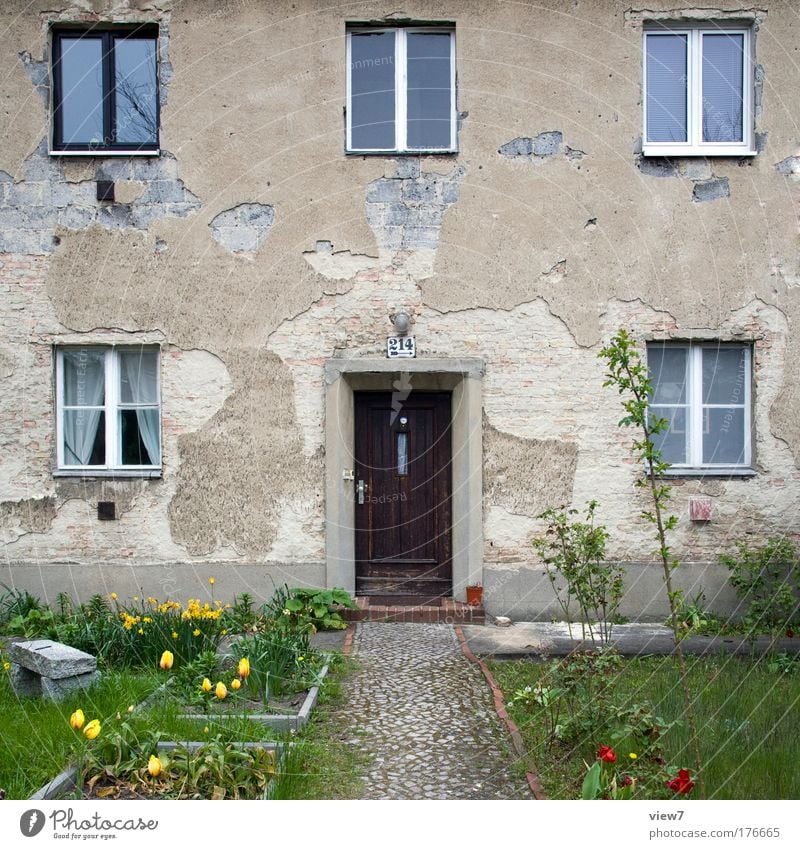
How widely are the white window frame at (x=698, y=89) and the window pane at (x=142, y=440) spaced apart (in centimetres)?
571

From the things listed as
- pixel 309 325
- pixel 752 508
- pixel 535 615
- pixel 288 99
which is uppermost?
pixel 288 99

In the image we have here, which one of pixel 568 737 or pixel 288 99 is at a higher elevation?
pixel 288 99

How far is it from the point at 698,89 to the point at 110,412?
268 inches

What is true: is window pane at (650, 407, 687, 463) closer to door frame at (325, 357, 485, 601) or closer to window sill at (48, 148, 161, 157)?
door frame at (325, 357, 485, 601)

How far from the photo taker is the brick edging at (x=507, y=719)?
13.0 ft

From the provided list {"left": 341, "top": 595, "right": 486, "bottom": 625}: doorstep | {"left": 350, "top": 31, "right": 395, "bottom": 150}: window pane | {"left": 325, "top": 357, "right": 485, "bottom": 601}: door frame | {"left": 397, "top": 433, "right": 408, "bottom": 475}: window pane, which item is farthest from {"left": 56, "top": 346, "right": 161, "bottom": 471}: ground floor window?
{"left": 350, "top": 31, "right": 395, "bottom": 150}: window pane

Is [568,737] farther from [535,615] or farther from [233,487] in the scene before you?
[233,487]

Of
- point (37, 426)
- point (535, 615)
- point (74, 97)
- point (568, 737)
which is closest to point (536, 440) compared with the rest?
point (535, 615)

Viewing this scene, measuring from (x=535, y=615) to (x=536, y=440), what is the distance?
5.65ft

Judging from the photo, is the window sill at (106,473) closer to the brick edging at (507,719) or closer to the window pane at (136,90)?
the window pane at (136,90)

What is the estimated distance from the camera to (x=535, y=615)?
26.7 ft

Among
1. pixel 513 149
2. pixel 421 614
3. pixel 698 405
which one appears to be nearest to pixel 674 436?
pixel 698 405

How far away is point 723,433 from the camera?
8375mm

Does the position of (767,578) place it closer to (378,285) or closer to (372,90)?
A: (378,285)
